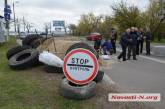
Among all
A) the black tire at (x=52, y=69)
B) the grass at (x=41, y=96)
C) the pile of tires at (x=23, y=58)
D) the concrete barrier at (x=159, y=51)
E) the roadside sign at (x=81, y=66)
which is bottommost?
the concrete barrier at (x=159, y=51)

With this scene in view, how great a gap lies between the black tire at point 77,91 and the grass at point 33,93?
11 cm

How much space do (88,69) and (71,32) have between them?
101527 mm

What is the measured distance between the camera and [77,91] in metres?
7.71

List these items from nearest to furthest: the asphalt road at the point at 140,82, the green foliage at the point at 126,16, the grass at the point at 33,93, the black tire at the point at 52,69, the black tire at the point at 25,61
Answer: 1. the grass at the point at 33,93
2. the asphalt road at the point at 140,82
3. the black tire at the point at 52,69
4. the black tire at the point at 25,61
5. the green foliage at the point at 126,16

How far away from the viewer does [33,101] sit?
781 cm

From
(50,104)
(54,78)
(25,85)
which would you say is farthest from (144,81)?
(50,104)

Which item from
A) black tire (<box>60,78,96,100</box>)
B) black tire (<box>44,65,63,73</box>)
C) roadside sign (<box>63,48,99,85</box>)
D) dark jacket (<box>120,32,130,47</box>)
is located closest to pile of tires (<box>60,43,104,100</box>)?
black tire (<box>60,78,96,100</box>)

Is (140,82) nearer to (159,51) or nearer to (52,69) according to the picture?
(52,69)

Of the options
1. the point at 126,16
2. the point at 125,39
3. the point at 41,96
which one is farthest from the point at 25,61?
the point at 126,16

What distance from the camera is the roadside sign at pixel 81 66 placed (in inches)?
278

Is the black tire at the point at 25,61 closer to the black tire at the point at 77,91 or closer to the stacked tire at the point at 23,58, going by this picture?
the stacked tire at the point at 23,58

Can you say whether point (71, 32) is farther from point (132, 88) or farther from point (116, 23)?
point (132, 88)

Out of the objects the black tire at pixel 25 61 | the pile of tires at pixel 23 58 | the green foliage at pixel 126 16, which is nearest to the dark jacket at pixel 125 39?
the pile of tires at pixel 23 58

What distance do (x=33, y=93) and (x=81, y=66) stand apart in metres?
1.93
